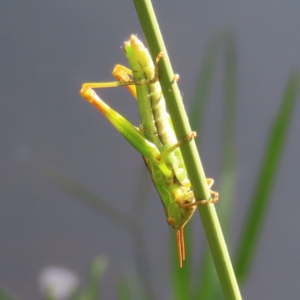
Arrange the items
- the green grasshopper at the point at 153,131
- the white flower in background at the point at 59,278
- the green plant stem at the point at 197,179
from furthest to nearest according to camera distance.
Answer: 1. the white flower in background at the point at 59,278
2. the green grasshopper at the point at 153,131
3. the green plant stem at the point at 197,179

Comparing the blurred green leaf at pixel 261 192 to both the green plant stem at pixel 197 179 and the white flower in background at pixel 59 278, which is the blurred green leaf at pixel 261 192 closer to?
the green plant stem at pixel 197 179

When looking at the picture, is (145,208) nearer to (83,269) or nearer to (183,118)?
(83,269)

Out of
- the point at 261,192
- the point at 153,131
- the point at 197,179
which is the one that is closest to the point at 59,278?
the point at 261,192

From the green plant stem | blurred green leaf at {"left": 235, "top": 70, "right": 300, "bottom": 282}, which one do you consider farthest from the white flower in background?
the green plant stem

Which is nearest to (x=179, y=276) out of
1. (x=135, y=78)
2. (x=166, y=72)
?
(x=135, y=78)

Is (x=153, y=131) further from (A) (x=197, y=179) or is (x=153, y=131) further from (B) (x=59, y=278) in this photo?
(B) (x=59, y=278)

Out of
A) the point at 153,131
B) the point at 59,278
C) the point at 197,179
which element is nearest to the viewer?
the point at 197,179

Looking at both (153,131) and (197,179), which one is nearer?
(197,179)

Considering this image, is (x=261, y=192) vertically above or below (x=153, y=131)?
below

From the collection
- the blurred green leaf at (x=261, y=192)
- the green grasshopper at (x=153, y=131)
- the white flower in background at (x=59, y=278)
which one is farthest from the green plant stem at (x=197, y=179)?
the white flower in background at (x=59, y=278)
